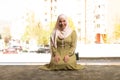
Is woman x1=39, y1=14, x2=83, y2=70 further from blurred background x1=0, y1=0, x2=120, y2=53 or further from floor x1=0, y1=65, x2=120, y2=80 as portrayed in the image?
blurred background x1=0, y1=0, x2=120, y2=53

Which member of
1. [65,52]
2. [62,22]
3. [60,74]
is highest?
[62,22]

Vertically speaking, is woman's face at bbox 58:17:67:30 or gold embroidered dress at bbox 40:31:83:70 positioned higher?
woman's face at bbox 58:17:67:30

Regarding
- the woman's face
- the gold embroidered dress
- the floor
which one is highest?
the woman's face

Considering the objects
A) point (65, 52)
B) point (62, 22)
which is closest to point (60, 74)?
point (65, 52)

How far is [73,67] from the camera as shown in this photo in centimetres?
457

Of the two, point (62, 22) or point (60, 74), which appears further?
point (62, 22)

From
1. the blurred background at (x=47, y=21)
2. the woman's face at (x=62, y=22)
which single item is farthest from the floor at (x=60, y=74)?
the woman's face at (x=62, y=22)

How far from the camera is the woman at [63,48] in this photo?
4.54 metres

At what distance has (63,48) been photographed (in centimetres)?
466

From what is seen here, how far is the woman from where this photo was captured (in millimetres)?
4535

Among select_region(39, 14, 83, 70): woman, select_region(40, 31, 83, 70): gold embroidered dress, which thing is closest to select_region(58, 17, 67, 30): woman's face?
select_region(39, 14, 83, 70): woman

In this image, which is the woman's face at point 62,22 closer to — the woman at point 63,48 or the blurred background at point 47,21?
the woman at point 63,48

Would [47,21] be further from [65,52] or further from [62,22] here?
[65,52]

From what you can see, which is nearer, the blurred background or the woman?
the woman
